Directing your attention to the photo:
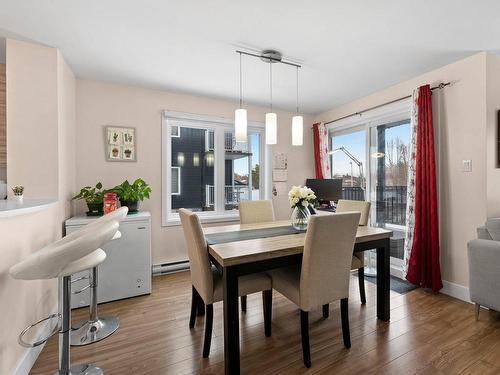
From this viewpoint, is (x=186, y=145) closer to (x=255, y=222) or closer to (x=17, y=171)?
(x=255, y=222)

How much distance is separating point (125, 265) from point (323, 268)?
197 centimetres

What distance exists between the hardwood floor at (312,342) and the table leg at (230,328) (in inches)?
6.2

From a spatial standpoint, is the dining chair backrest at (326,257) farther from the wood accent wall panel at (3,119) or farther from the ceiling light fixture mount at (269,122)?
the wood accent wall panel at (3,119)

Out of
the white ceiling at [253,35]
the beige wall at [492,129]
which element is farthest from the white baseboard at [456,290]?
the white ceiling at [253,35]

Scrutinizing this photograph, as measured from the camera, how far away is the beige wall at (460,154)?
2.35 metres

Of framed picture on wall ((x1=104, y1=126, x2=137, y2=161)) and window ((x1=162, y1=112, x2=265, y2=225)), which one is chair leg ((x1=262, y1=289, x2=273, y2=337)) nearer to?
window ((x1=162, y1=112, x2=265, y2=225))

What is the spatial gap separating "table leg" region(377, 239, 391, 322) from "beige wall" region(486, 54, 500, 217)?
1087 millimetres

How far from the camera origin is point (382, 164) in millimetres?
3418

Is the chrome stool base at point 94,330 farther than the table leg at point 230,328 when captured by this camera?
Yes

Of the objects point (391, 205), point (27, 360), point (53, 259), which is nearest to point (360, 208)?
point (391, 205)

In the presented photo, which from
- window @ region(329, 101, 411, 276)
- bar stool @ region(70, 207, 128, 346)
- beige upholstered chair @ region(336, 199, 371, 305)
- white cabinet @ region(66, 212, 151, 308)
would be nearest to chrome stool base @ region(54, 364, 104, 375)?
bar stool @ region(70, 207, 128, 346)

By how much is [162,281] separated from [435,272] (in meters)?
2.99

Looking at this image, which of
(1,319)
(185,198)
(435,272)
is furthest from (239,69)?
(435,272)

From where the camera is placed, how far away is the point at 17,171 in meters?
2.14
